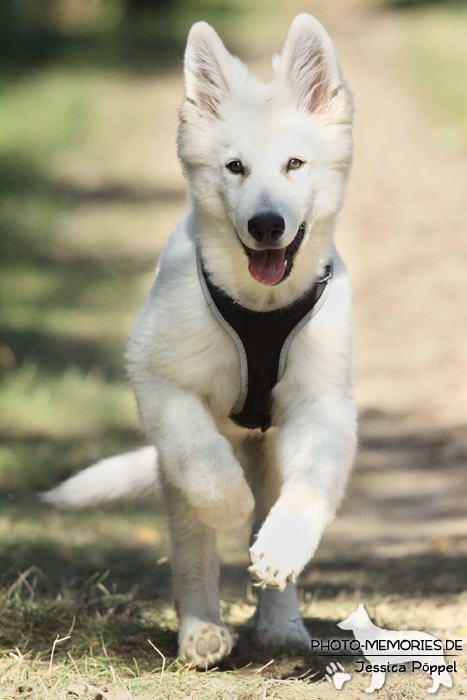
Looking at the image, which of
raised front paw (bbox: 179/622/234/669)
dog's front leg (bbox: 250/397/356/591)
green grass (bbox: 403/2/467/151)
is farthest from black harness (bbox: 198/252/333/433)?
green grass (bbox: 403/2/467/151)

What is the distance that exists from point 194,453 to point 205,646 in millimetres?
778

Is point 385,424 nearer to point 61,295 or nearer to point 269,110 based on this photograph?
point 61,295

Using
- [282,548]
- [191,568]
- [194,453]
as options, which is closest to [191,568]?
[191,568]

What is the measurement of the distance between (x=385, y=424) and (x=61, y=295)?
3792mm

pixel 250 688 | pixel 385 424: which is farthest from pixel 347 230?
pixel 250 688

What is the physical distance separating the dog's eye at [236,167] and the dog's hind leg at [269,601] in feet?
4.04

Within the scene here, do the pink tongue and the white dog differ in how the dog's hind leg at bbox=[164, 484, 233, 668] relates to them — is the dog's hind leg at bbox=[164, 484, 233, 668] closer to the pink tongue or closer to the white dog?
the white dog

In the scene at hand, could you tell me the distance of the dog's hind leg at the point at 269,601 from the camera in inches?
185

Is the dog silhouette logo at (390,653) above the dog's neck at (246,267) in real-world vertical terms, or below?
below

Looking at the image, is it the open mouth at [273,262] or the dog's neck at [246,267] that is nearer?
the open mouth at [273,262]

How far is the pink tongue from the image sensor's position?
412 cm

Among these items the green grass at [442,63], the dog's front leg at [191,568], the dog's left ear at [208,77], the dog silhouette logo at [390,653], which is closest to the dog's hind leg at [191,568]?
the dog's front leg at [191,568]

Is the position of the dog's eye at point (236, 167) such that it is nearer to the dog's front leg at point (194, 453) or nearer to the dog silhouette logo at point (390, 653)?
the dog's front leg at point (194, 453)

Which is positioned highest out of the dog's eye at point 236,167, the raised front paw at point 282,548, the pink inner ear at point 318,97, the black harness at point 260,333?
the pink inner ear at point 318,97
